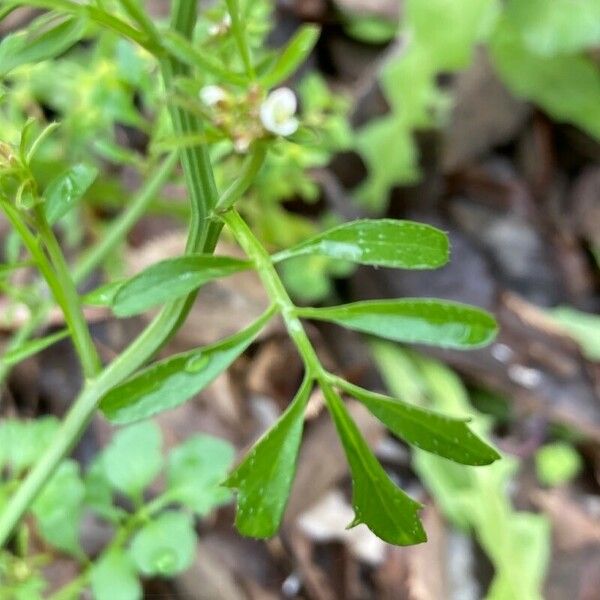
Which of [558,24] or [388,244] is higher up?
[388,244]

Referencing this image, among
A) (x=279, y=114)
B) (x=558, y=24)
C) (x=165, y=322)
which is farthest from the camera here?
(x=558, y=24)

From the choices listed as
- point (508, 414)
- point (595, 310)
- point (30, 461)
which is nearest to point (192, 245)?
point (30, 461)

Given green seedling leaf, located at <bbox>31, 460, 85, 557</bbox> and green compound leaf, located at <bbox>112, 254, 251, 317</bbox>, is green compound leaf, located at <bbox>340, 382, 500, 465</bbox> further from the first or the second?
green seedling leaf, located at <bbox>31, 460, 85, 557</bbox>

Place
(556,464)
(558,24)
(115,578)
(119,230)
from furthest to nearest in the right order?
(558,24) < (556,464) < (119,230) < (115,578)

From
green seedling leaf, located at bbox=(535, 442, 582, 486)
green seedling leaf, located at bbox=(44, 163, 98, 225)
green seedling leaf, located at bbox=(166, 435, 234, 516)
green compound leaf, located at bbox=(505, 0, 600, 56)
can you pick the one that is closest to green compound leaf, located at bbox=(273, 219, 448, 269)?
green seedling leaf, located at bbox=(44, 163, 98, 225)

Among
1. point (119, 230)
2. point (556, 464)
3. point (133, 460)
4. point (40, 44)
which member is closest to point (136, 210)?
point (119, 230)

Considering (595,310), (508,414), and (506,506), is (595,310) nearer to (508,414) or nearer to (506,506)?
(508,414)

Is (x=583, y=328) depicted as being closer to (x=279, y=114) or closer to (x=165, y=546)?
(x=165, y=546)
